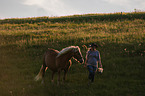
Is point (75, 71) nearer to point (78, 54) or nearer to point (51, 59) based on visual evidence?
point (51, 59)

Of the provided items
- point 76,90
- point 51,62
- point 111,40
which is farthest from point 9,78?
point 111,40

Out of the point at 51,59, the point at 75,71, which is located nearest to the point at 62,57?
the point at 51,59

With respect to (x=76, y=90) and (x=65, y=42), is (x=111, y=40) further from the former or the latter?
(x=76, y=90)

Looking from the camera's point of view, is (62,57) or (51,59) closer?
(62,57)

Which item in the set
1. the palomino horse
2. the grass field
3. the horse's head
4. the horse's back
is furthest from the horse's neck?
the grass field

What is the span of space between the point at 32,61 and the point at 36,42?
487 cm

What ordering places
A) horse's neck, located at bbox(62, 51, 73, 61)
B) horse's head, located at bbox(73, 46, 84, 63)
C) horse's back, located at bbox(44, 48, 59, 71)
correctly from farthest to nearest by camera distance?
1. horse's back, located at bbox(44, 48, 59, 71)
2. horse's neck, located at bbox(62, 51, 73, 61)
3. horse's head, located at bbox(73, 46, 84, 63)

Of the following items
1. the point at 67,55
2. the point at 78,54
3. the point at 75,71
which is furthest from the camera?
the point at 75,71

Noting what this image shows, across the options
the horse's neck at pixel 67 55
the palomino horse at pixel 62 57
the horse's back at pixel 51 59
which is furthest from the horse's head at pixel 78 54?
the horse's back at pixel 51 59

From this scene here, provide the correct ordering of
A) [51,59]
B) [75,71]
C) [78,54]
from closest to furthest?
[78,54], [51,59], [75,71]

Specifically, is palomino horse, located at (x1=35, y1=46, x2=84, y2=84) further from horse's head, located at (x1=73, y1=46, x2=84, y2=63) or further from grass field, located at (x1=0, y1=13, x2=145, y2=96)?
grass field, located at (x1=0, y1=13, x2=145, y2=96)

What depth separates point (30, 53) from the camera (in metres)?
17.0

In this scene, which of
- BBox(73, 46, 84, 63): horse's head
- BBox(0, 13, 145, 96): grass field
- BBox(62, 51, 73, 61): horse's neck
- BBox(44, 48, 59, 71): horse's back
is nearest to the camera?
BBox(0, 13, 145, 96): grass field

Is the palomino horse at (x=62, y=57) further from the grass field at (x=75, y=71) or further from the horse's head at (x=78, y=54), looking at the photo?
the grass field at (x=75, y=71)
